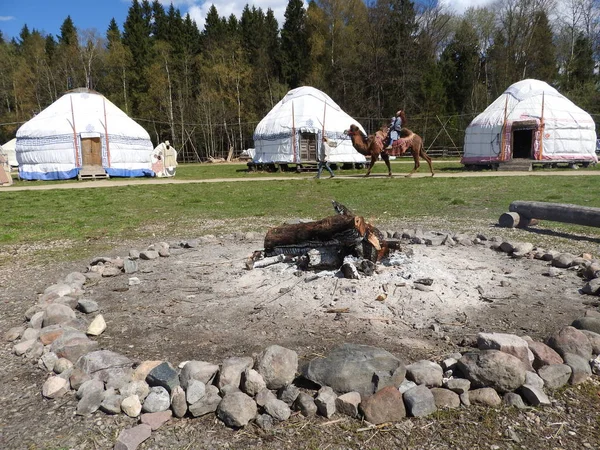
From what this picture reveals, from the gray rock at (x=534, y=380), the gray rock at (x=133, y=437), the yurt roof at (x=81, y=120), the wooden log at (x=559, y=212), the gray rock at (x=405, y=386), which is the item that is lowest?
the gray rock at (x=133, y=437)

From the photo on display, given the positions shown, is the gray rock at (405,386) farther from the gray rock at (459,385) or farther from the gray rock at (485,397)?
the gray rock at (485,397)

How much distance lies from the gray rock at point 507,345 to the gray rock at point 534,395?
209mm

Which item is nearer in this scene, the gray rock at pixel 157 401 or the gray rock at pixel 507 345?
the gray rock at pixel 157 401

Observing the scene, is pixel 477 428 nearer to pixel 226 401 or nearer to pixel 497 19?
pixel 226 401

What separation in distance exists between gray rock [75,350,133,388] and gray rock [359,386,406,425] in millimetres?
1198

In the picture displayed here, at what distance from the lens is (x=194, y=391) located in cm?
204

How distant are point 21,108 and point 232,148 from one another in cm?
1972

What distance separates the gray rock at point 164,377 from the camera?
208 cm

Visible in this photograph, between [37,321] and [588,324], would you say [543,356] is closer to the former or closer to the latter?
[588,324]

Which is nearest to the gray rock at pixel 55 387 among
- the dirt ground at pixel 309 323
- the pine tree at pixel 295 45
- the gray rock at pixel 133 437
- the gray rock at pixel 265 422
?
the dirt ground at pixel 309 323

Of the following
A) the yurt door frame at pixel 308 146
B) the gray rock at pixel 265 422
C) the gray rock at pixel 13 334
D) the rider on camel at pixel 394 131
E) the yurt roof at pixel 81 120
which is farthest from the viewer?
the yurt door frame at pixel 308 146

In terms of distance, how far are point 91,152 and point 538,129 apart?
2144cm

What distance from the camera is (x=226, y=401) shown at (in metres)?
1.98

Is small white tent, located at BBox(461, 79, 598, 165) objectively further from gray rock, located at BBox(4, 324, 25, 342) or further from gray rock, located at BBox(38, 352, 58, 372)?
gray rock, located at BBox(38, 352, 58, 372)
